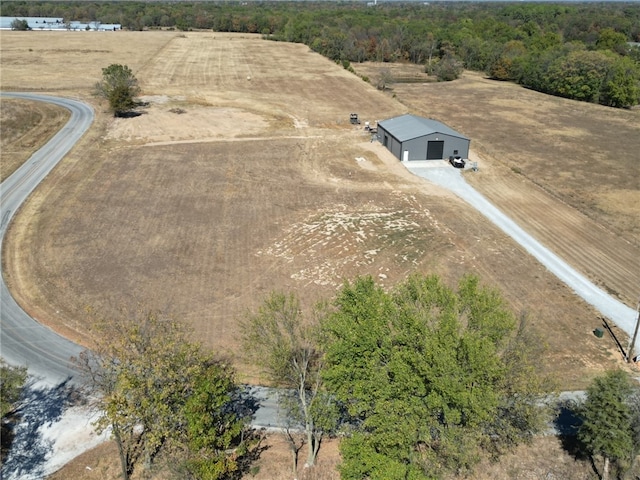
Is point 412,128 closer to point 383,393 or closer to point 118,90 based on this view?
point 118,90

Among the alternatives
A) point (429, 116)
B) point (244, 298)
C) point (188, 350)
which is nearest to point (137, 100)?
point (429, 116)

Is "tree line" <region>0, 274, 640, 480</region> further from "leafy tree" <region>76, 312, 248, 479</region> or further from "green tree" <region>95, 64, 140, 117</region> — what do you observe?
"green tree" <region>95, 64, 140, 117</region>

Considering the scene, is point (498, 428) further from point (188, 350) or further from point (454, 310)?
point (188, 350)

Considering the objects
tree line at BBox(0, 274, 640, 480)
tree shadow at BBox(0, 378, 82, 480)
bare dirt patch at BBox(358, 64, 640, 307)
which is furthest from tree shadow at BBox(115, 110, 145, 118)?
tree line at BBox(0, 274, 640, 480)

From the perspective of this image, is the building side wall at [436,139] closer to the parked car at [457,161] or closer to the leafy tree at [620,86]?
the parked car at [457,161]

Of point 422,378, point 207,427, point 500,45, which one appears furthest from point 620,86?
point 207,427
